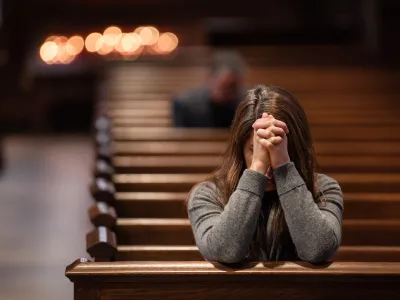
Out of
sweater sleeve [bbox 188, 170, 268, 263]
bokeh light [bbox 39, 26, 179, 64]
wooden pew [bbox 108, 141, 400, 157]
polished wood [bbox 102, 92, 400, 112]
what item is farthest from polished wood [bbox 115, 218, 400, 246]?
bokeh light [bbox 39, 26, 179, 64]

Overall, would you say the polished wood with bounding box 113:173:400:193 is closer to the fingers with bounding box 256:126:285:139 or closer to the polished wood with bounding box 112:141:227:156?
the polished wood with bounding box 112:141:227:156

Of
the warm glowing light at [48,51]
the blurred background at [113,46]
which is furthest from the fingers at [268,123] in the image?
the warm glowing light at [48,51]

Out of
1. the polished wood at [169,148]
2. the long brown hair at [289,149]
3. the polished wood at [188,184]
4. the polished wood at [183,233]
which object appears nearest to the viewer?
the long brown hair at [289,149]

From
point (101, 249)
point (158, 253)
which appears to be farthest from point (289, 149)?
point (158, 253)

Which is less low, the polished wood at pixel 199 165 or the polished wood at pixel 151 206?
the polished wood at pixel 199 165

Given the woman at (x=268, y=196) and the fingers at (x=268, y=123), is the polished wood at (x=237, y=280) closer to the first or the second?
the woman at (x=268, y=196)

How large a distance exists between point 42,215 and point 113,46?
365 centimetres

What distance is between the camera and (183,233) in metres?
2.38

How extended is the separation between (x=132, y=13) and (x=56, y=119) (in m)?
1.43

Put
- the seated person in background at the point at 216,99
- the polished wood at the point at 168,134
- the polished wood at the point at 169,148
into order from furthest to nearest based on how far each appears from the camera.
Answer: the seated person in background at the point at 216,99 < the polished wood at the point at 168,134 < the polished wood at the point at 169,148

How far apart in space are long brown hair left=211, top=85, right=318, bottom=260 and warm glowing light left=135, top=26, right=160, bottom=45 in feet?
20.4

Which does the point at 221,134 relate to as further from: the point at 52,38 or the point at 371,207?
the point at 52,38

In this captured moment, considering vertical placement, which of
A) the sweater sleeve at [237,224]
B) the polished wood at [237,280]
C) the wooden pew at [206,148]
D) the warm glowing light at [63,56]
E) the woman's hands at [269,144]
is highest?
the warm glowing light at [63,56]

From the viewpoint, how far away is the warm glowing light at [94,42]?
784 centimetres
